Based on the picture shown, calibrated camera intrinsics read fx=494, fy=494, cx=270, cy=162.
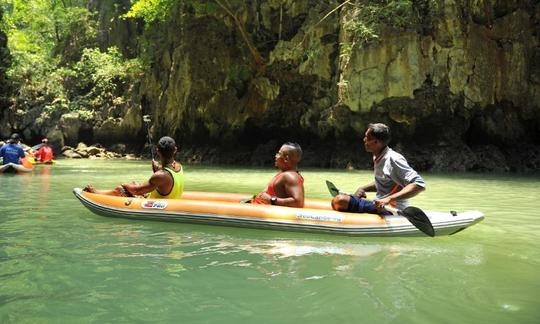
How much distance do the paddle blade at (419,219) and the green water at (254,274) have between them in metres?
0.15

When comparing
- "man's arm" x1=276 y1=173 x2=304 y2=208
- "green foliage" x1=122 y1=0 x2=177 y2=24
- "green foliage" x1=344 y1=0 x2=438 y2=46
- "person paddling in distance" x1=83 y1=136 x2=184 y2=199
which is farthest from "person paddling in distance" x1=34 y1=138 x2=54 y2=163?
"man's arm" x1=276 y1=173 x2=304 y2=208

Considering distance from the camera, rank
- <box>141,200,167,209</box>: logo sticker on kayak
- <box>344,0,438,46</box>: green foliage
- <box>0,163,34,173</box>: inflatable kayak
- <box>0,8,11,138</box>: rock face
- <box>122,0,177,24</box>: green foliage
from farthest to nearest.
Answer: <box>0,8,11,138</box>: rock face < <box>122,0,177,24</box>: green foliage < <box>344,0,438,46</box>: green foliage < <box>0,163,34,173</box>: inflatable kayak < <box>141,200,167,209</box>: logo sticker on kayak

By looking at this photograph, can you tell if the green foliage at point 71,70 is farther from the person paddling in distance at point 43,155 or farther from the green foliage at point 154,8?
the person paddling in distance at point 43,155

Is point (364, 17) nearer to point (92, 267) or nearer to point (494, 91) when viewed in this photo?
point (494, 91)

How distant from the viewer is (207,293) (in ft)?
10.4

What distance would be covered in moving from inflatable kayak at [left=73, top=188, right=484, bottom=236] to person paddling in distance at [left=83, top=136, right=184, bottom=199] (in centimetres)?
16

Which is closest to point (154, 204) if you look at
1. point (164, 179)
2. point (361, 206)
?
point (164, 179)

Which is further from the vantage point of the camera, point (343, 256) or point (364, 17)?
point (364, 17)

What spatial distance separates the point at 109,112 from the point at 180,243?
82.1 feet

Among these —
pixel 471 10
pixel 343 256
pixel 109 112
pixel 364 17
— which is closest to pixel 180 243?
pixel 343 256

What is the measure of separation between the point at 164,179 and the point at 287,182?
1570 millimetres

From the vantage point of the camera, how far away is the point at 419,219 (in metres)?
4.93

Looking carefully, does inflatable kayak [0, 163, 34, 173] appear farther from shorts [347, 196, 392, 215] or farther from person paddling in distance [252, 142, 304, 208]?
shorts [347, 196, 392, 215]

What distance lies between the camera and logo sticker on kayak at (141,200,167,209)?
19.7ft
